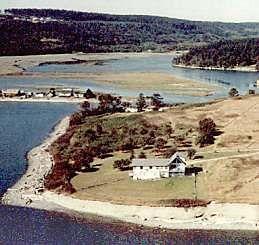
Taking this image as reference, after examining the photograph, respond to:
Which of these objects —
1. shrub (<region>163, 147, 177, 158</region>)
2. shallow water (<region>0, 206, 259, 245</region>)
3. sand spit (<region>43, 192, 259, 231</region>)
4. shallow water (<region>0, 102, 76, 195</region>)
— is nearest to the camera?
shallow water (<region>0, 206, 259, 245</region>)

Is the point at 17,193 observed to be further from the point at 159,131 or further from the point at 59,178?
the point at 159,131

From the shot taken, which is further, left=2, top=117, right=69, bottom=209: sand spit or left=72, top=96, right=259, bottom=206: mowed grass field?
left=2, top=117, right=69, bottom=209: sand spit

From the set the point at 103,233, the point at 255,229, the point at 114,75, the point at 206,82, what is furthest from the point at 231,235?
the point at 114,75

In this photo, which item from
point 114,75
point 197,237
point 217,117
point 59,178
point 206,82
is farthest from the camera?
point 114,75

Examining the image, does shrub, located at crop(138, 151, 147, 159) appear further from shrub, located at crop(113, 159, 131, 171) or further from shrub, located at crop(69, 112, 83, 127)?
shrub, located at crop(69, 112, 83, 127)

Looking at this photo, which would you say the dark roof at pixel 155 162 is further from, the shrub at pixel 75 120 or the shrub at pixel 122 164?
the shrub at pixel 75 120

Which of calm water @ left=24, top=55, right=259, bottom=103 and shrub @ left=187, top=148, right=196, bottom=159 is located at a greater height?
shrub @ left=187, top=148, right=196, bottom=159

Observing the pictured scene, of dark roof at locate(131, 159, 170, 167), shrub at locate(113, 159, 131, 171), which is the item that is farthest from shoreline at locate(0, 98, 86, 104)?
dark roof at locate(131, 159, 170, 167)

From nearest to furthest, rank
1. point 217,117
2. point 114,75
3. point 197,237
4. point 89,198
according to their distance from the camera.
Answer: point 197,237 → point 89,198 → point 217,117 → point 114,75
